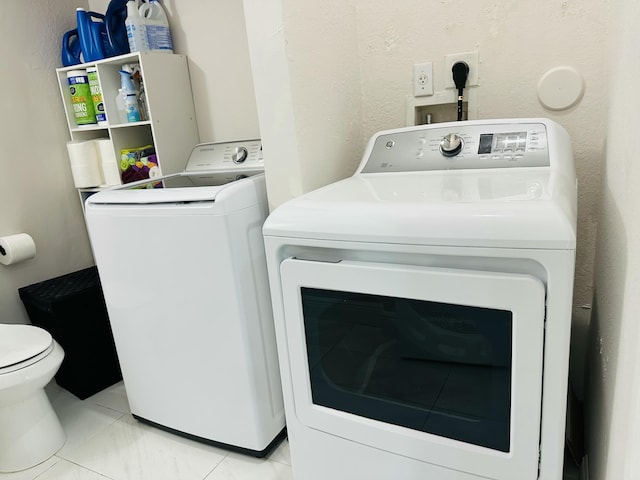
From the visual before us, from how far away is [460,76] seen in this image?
1497 millimetres

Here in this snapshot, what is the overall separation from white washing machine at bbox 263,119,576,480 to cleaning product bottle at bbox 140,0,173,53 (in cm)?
142

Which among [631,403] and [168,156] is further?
[168,156]

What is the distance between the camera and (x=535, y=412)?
2.80 feet

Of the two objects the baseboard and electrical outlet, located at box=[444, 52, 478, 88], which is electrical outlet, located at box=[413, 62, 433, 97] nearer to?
electrical outlet, located at box=[444, 52, 478, 88]

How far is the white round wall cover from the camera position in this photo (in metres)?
1.38

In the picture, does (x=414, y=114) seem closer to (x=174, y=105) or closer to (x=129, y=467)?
(x=174, y=105)

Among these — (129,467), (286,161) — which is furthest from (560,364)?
(129,467)

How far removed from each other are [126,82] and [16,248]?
94 centimetres

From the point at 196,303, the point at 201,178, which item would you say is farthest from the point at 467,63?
the point at 196,303

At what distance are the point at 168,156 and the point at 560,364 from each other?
1856mm

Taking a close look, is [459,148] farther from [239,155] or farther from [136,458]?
[136,458]

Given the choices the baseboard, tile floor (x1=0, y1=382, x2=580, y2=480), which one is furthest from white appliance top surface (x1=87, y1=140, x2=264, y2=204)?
the baseboard

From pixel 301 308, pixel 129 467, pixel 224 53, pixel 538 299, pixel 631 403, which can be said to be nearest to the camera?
pixel 631 403

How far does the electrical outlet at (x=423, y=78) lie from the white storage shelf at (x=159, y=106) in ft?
3.83
